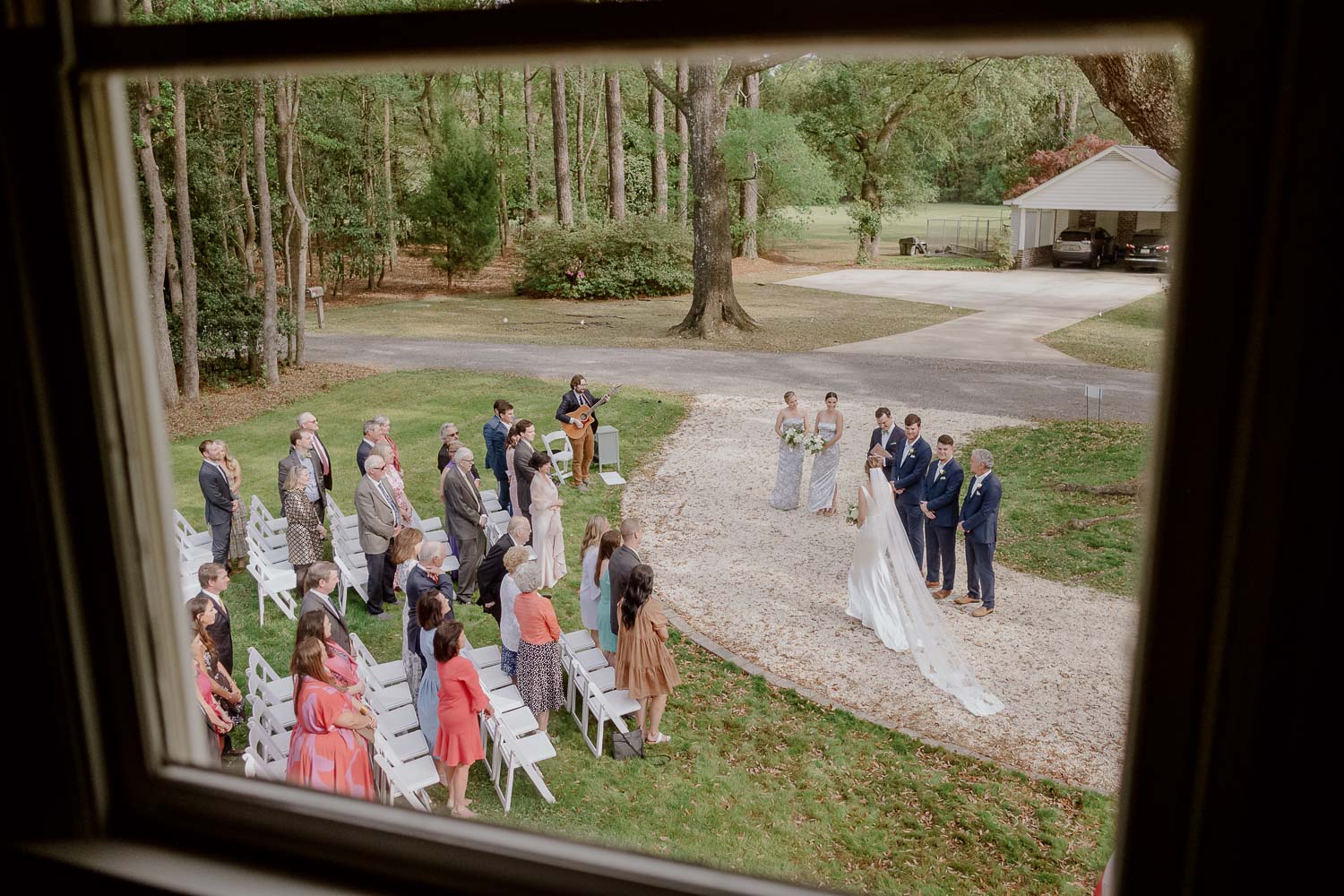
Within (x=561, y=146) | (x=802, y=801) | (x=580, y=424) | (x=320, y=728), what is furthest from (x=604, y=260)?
(x=320, y=728)

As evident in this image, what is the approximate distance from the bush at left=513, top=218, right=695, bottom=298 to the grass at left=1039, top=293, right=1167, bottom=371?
489 inches

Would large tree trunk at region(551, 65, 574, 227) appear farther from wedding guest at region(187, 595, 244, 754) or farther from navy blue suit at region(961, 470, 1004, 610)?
wedding guest at region(187, 595, 244, 754)

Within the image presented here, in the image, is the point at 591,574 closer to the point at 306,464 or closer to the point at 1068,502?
the point at 306,464

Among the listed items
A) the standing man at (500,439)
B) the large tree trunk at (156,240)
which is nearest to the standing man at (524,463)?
the standing man at (500,439)

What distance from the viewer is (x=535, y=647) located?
23.7 ft

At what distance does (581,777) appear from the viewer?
7031 millimetres

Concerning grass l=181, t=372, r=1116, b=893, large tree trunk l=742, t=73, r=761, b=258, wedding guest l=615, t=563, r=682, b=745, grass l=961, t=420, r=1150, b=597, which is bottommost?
grass l=181, t=372, r=1116, b=893

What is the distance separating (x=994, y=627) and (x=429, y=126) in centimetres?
3536

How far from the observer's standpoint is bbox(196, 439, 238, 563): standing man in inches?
364

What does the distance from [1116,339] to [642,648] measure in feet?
64.7

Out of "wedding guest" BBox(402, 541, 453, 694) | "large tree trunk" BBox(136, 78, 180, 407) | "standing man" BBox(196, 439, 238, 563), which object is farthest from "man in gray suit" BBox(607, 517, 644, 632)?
"large tree trunk" BBox(136, 78, 180, 407)

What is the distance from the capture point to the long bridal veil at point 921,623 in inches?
324

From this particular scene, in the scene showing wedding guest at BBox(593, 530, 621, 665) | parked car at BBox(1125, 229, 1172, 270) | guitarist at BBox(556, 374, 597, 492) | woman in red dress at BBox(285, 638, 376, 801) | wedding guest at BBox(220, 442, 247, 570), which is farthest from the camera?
parked car at BBox(1125, 229, 1172, 270)

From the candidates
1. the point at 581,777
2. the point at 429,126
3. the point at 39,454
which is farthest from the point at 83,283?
the point at 429,126
